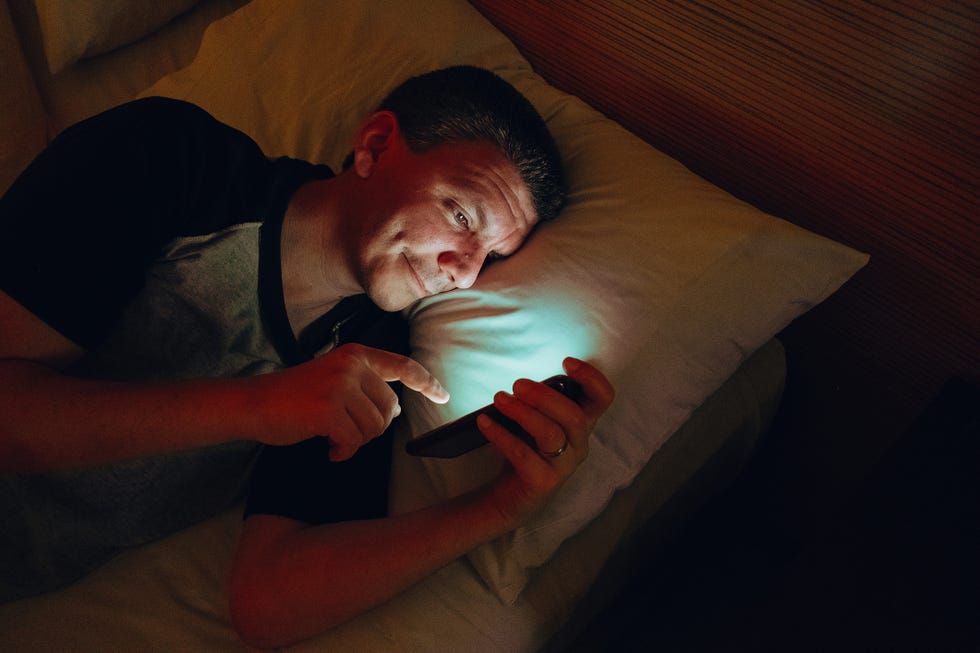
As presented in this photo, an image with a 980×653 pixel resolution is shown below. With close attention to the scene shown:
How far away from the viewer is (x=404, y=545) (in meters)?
0.84

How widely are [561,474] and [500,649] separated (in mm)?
273

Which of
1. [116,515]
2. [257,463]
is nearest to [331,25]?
[257,463]

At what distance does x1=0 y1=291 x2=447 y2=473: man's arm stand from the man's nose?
210 mm

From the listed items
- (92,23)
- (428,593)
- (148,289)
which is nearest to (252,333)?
(148,289)

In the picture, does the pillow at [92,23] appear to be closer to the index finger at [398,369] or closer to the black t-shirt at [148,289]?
the black t-shirt at [148,289]

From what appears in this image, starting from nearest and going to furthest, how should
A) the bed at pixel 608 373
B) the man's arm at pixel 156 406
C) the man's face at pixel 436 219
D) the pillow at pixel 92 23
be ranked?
the man's arm at pixel 156 406, the bed at pixel 608 373, the man's face at pixel 436 219, the pillow at pixel 92 23

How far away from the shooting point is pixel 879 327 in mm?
1002

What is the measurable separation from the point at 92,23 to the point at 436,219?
3.38 ft

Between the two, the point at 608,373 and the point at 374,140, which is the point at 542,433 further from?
the point at 374,140

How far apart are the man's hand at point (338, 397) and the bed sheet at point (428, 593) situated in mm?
249

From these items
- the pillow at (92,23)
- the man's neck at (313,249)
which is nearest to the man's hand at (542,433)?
the man's neck at (313,249)

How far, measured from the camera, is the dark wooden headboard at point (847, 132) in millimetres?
805

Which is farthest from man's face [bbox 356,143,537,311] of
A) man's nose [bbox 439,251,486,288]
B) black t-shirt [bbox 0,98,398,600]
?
black t-shirt [bbox 0,98,398,600]

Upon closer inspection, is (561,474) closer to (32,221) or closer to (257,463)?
(257,463)
